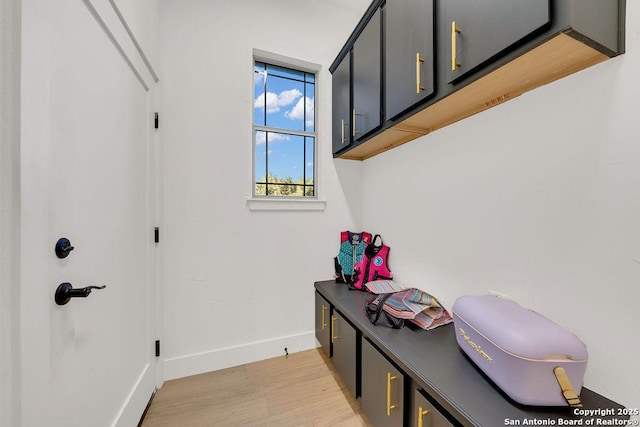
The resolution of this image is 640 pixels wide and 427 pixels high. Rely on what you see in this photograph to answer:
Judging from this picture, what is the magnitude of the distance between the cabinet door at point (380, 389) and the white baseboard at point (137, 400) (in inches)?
48.8

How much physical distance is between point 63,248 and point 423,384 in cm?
137

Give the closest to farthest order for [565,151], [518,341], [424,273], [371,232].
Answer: [518,341]
[565,151]
[424,273]
[371,232]

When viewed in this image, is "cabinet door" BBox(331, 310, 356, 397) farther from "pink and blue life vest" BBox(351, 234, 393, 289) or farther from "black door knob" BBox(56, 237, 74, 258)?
"black door knob" BBox(56, 237, 74, 258)

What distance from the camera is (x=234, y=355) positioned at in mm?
1869

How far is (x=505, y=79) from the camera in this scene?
95cm

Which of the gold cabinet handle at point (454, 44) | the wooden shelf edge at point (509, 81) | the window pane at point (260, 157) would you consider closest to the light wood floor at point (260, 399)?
the window pane at point (260, 157)

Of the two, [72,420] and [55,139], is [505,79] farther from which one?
Result: [72,420]

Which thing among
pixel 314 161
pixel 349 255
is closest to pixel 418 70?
pixel 314 161

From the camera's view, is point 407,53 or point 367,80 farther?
point 367,80

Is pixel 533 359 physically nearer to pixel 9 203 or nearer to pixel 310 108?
pixel 9 203

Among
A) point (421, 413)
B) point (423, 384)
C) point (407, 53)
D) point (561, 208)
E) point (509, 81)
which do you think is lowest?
point (421, 413)

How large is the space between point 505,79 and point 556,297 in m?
0.90

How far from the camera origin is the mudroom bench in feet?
2.40

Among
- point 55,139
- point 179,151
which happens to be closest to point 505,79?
point 55,139
